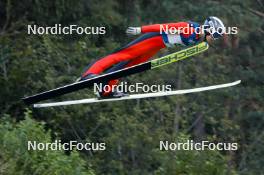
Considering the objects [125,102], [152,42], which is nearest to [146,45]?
[152,42]

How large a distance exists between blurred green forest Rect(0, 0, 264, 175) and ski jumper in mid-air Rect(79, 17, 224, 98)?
250cm

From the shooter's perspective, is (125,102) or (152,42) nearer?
(152,42)

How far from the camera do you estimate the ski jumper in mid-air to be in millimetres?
8859

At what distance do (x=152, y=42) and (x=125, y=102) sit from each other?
5681 millimetres

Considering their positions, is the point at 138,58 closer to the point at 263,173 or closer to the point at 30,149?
the point at 30,149

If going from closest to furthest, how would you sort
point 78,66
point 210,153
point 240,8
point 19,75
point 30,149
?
point 30,149, point 210,153, point 19,75, point 78,66, point 240,8

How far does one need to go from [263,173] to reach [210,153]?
341 cm

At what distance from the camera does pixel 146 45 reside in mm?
9102

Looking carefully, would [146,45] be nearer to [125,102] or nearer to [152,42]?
[152,42]

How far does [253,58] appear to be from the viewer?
17703 millimetres

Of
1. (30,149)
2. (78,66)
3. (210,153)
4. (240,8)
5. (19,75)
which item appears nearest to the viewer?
(30,149)

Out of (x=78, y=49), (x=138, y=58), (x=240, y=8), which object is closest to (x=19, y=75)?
(x=78, y=49)

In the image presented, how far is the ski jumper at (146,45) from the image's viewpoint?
348 inches

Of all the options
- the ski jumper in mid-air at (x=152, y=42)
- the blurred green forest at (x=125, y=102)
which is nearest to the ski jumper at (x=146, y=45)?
the ski jumper in mid-air at (x=152, y=42)
